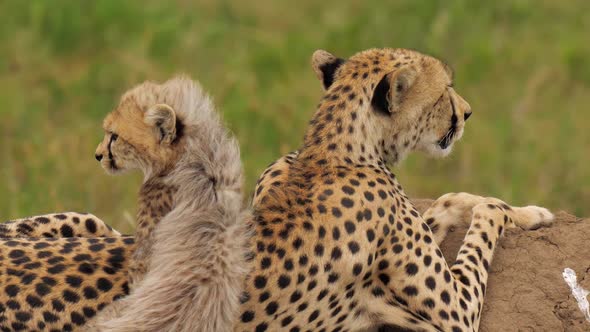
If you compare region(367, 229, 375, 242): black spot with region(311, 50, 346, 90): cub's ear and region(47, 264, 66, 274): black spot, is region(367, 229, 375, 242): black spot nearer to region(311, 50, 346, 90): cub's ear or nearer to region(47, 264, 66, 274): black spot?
region(311, 50, 346, 90): cub's ear

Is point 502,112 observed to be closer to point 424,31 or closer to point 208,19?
point 424,31

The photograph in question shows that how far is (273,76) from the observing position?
10234mm

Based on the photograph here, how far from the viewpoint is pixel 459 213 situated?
4738mm

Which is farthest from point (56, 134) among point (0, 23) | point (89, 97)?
point (0, 23)

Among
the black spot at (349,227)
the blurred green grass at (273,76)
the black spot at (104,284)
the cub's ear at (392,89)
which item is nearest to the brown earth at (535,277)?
the black spot at (349,227)

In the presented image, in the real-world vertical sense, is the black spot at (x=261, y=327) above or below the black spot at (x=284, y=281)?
below

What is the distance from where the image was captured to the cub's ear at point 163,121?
411 cm

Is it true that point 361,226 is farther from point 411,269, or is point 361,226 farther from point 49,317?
point 49,317

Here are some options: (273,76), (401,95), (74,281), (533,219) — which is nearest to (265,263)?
(74,281)

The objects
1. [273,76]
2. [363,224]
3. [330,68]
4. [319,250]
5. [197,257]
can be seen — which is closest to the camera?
[197,257]

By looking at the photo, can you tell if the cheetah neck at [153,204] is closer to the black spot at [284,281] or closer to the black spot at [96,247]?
the black spot at [96,247]

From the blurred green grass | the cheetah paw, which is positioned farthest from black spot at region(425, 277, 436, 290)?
the blurred green grass

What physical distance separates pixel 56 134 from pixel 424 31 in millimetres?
3464

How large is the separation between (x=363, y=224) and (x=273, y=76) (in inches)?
242
